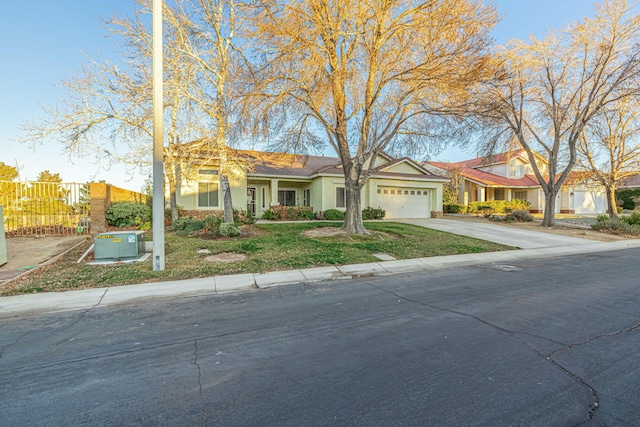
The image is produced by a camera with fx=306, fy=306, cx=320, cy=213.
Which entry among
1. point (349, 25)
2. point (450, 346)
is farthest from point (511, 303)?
point (349, 25)

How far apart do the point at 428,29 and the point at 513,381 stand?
35.3 ft

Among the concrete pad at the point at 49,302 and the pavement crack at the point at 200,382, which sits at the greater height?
the concrete pad at the point at 49,302

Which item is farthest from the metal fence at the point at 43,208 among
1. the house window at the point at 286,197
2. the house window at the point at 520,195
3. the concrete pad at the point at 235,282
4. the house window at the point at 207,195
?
the house window at the point at 520,195

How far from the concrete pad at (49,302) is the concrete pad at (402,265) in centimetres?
671

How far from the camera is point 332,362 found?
3350mm

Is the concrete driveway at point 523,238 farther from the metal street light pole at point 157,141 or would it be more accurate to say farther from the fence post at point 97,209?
the fence post at point 97,209

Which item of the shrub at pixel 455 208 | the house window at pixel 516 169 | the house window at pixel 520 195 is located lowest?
the shrub at pixel 455 208

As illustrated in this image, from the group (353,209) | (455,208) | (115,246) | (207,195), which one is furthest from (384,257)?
(455,208)

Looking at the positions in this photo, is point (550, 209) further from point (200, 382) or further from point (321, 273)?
point (200, 382)

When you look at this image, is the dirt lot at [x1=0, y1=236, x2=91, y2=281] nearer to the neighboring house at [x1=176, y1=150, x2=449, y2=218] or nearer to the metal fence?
the metal fence

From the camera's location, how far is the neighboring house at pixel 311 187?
62.0 feet

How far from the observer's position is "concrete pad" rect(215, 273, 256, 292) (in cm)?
659

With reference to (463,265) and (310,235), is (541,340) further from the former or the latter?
(310,235)

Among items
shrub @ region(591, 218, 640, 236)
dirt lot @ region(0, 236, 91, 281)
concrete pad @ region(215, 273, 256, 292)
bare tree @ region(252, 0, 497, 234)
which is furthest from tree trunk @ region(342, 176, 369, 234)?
shrub @ region(591, 218, 640, 236)
